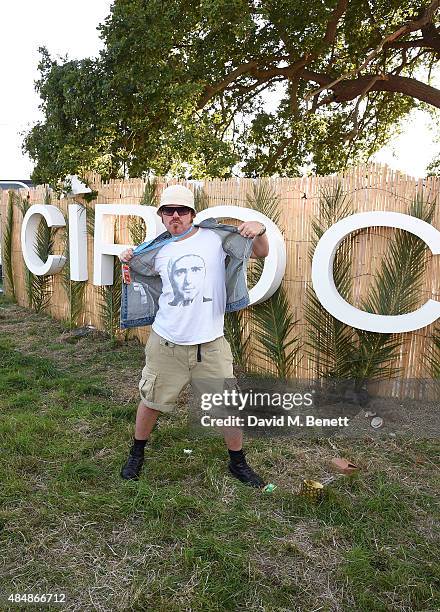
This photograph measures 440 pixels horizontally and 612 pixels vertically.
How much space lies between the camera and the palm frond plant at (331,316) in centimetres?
461

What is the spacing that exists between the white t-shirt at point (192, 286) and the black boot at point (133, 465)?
2.69 feet

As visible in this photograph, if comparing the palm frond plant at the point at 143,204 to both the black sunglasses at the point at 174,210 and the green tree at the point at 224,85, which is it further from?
the black sunglasses at the point at 174,210

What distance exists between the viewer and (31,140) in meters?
9.99

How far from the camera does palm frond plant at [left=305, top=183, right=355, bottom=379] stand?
4609 mm

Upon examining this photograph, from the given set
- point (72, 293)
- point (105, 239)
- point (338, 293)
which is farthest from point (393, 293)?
point (72, 293)

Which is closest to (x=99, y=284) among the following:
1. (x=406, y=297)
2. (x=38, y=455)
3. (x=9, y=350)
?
(x=9, y=350)

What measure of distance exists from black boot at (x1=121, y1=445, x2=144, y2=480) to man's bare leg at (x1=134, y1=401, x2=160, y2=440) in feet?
0.40

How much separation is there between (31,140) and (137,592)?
31.2 ft

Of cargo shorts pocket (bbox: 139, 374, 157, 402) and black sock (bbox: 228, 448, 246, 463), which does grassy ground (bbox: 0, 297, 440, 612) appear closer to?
black sock (bbox: 228, 448, 246, 463)

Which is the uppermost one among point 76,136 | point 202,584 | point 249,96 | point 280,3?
point 280,3

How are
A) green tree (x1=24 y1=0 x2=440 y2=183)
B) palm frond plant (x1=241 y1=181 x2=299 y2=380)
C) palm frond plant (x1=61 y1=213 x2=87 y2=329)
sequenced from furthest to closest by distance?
green tree (x1=24 y1=0 x2=440 y2=183)
palm frond plant (x1=61 y1=213 x2=87 y2=329)
palm frond plant (x1=241 y1=181 x2=299 y2=380)

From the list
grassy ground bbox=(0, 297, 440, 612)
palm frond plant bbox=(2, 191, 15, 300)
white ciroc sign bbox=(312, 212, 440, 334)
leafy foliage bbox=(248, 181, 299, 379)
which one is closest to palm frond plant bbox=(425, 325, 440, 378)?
white ciroc sign bbox=(312, 212, 440, 334)

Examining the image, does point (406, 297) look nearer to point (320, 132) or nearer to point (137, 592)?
point (137, 592)

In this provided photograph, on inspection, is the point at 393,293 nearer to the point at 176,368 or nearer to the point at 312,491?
the point at 312,491
